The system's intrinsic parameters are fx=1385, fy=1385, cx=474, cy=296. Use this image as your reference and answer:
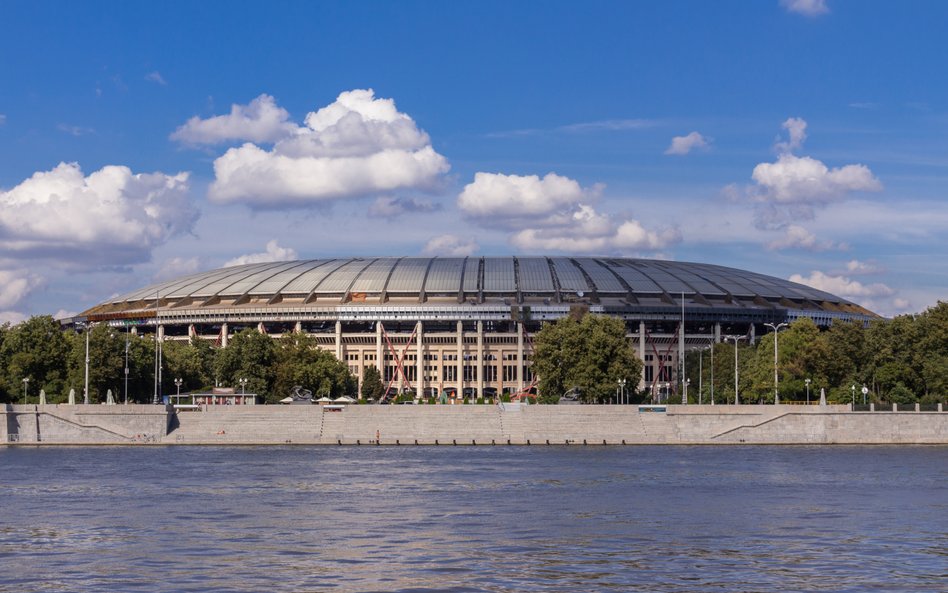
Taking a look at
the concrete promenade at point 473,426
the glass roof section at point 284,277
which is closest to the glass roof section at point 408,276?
the glass roof section at point 284,277

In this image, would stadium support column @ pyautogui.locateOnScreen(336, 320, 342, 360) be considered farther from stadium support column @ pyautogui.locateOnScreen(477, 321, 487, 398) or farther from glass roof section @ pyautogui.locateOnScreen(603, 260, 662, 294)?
glass roof section @ pyautogui.locateOnScreen(603, 260, 662, 294)

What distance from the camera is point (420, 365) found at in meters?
164

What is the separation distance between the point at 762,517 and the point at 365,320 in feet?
360

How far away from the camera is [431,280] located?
164750 millimetres

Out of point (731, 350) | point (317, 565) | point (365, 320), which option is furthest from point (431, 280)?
point (317, 565)

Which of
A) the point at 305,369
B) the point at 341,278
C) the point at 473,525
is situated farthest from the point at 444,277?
the point at 473,525

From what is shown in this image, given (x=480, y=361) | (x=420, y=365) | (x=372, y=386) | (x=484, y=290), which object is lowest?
(x=372, y=386)

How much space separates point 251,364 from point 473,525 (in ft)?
265

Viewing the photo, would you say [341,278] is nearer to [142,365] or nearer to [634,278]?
[634,278]

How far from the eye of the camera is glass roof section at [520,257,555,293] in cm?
16250

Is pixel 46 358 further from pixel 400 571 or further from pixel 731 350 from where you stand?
pixel 400 571

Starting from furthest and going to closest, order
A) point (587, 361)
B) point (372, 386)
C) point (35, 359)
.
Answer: point (372, 386), point (587, 361), point (35, 359)

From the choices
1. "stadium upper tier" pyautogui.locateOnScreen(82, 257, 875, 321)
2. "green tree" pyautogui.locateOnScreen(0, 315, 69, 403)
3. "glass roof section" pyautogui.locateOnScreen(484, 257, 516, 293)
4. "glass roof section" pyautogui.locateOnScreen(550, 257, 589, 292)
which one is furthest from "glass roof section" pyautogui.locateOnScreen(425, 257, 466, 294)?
"green tree" pyautogui.locateOnScreen(0, 315, 69, 403)

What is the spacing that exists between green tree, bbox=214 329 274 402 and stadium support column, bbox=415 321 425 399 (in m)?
32.9
